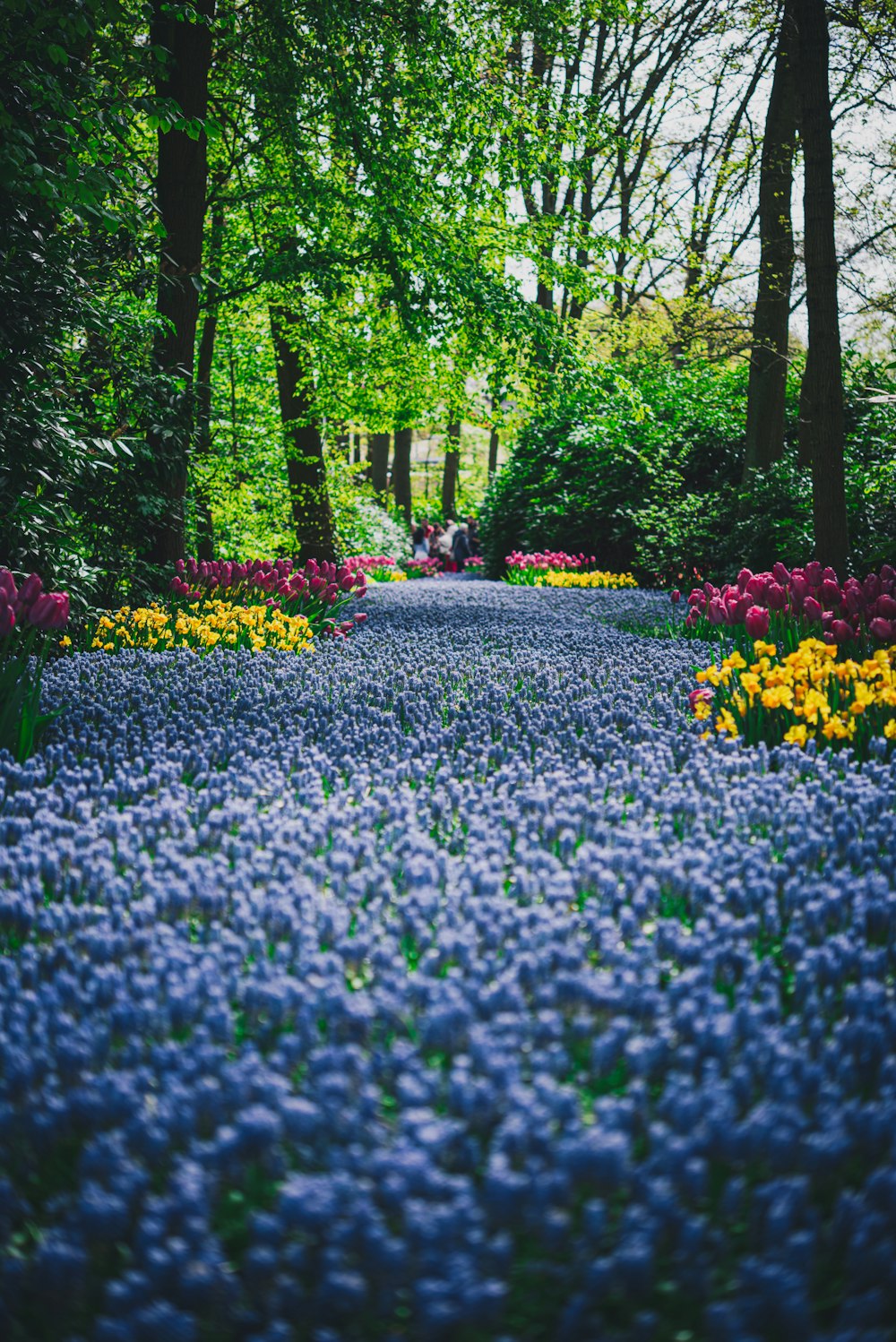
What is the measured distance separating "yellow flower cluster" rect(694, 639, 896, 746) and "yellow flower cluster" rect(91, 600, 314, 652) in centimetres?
309

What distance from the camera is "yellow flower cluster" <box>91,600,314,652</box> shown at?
571 cm

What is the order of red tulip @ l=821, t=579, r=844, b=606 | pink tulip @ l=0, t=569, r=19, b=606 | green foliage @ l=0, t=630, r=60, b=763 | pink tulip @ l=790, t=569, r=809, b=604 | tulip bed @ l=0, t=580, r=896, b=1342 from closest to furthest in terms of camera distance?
tulip bed @ l=0, t=580, r=896, b=1342, green foliage @ l=0, t=630, r=60, b=763, pink tulip @ l=0, t=569, r=19, b=606, red tulip @ l=821, t=579, r=844, b=606, pink tulip @ l=790, t=569, r=809, b=604

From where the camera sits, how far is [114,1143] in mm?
1314

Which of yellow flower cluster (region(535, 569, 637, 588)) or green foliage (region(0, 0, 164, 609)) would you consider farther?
yellow flower cluster (region(535, 569, 637, 588))

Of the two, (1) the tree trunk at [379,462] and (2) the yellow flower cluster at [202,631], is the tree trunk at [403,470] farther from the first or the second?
(2) the yellow flower cluster at [202,631]

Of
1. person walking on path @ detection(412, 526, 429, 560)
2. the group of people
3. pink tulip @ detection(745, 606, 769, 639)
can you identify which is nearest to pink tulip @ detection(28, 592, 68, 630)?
pink tulip @ detection(745, 606, 769, 639)

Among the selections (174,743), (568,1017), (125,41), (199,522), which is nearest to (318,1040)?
(568,1017)

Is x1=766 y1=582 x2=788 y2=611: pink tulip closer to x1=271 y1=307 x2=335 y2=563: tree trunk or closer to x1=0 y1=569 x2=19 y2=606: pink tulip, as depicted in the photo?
x1=0 y1=569 x2=19 y2=606: pink tulip

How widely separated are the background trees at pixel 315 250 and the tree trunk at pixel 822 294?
0.06ft

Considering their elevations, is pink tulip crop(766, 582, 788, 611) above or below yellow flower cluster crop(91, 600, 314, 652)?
above

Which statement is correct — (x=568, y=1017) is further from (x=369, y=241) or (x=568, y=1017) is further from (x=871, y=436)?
(x=871, y=436)

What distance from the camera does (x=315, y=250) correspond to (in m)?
9.34

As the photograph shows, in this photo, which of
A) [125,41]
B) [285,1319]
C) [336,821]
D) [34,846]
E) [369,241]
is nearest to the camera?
[285,1319]

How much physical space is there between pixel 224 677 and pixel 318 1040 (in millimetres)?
3333
